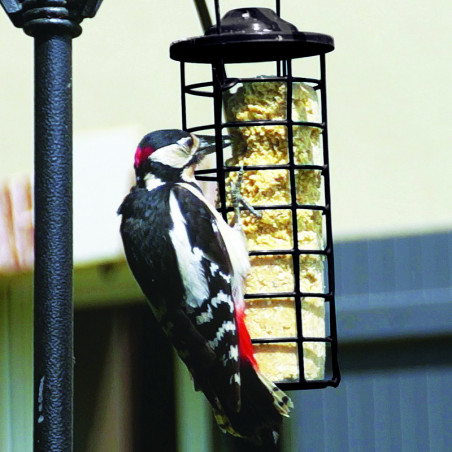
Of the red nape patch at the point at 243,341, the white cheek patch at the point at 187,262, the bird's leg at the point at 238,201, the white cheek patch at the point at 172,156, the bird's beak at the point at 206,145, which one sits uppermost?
the bird's beak at the point at 206,145

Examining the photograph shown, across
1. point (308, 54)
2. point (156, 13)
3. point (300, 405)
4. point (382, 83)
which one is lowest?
point (300, 405)

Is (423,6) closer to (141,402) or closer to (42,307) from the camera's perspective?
(141,402)

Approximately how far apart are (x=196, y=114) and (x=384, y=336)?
1.08 m

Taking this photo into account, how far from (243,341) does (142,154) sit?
1.48ft

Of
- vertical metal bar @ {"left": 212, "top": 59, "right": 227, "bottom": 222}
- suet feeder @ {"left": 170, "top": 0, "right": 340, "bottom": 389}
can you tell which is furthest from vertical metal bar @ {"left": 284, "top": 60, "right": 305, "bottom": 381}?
vertical metal bar @ {"left": 212, "top": 59, "right": 227, "bottom": 222}

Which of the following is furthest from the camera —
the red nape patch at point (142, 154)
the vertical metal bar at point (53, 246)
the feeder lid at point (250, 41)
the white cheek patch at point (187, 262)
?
the red nape patch at point (142, 154)

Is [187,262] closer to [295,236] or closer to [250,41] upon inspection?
[295,236]

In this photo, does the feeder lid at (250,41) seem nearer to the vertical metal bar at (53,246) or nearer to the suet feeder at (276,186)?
the suet feeder at (276,186)

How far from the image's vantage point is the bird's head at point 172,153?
2.85m

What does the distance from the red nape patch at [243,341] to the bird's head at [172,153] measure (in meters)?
0.32

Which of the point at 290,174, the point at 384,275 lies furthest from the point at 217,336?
the point at 384,275

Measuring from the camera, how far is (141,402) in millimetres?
5574

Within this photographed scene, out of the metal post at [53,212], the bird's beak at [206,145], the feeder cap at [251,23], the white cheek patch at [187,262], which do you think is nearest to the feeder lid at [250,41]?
the feeder cap at [251,23]

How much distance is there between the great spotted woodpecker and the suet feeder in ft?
0.18
